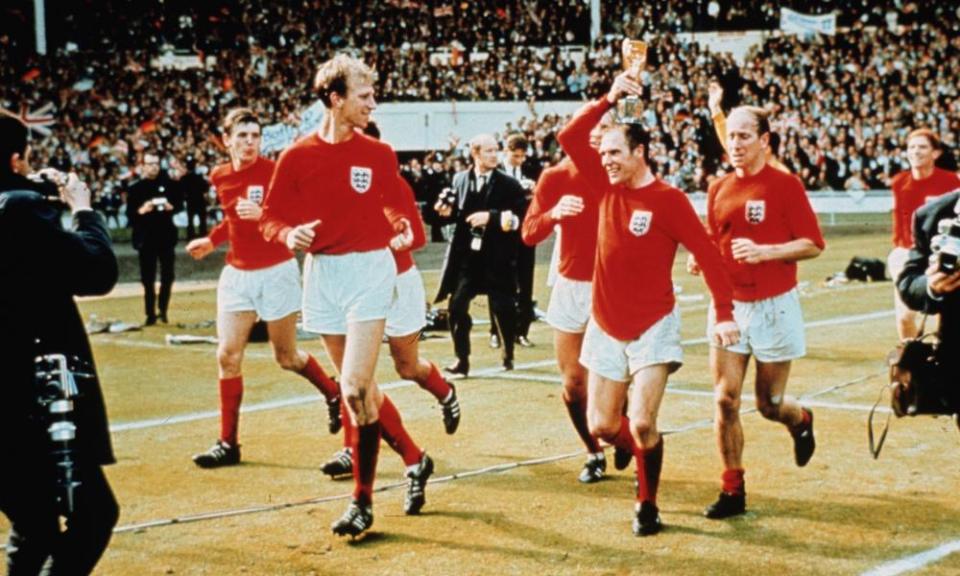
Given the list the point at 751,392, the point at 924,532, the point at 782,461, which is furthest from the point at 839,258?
the point at 924,532

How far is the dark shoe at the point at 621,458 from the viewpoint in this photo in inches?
312

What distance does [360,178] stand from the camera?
6785 mm

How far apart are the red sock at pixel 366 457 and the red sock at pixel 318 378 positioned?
7.97ft

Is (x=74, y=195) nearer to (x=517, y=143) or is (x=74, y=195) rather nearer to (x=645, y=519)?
(x=645, y=519)

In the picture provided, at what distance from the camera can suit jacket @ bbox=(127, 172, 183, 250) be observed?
17453mm

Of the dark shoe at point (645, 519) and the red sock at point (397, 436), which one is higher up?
the red sock at point (397, 436)

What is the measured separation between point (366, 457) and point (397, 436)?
616mm

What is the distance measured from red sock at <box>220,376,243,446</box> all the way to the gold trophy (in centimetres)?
337

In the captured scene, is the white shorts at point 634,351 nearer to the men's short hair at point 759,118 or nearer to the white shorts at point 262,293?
the men's short hair at point 759,118

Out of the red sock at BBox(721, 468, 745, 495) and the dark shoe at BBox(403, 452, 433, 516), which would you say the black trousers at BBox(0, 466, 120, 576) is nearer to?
the dark shoe at BBox(403, 452, 433, 516)

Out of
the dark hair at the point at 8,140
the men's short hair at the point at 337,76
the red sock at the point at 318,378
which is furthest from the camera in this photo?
the red sock at the point at 318,378

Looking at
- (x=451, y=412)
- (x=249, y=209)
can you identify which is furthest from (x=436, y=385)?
(x=249, y=209)

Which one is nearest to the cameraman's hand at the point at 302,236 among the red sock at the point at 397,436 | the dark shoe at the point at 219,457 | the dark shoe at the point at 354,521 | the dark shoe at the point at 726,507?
the red sock at the point at 397,436

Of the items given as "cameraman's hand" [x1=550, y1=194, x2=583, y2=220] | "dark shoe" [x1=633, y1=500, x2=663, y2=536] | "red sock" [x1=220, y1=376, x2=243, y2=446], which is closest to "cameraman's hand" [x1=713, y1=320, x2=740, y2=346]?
"dark shoe" [x1=633, y1=500, x2=663, y2=536]
